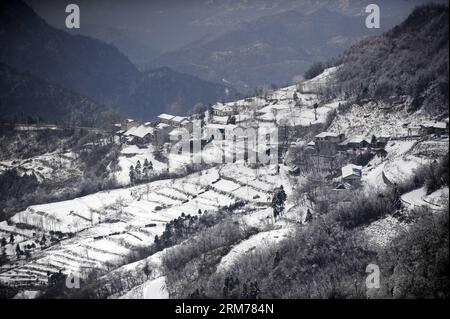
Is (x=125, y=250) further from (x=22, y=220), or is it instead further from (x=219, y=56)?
(x=219, y=56)

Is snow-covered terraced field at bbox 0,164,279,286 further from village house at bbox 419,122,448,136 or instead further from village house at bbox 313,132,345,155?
village house at bbox 419,122,448,136

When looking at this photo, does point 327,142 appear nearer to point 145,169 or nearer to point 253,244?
point 145,169

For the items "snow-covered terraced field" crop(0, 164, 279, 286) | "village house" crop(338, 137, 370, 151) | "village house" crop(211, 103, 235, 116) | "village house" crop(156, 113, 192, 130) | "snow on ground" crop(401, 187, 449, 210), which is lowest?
"snow-covered terraced field" crop(0, 164, 279, 286)

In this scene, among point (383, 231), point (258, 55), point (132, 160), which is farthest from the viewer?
point (258, 55)

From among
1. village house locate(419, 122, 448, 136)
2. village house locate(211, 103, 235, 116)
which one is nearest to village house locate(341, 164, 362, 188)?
village house locate(419, 122, 448, 136)

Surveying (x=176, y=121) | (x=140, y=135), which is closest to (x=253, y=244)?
(x=140, y=135)

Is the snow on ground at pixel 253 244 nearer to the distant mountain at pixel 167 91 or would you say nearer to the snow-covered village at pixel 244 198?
the snow-covered village at pixel 244 198
